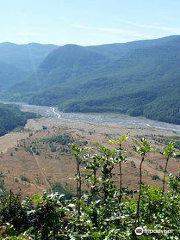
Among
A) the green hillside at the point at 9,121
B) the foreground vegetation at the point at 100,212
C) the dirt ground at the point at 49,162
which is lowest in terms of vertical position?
the dirt ground at the point at 49,162

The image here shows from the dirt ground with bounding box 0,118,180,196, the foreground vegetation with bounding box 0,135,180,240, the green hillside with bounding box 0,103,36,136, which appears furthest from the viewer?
the green hillside with bounding box 0,103,36,136

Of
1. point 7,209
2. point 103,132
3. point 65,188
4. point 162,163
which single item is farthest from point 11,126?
point 7,209

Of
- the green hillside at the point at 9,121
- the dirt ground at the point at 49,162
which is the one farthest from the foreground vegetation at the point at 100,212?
the green hillside at the point at 9,121

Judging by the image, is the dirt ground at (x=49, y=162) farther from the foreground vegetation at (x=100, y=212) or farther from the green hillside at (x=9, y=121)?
the foreground vegetation at (x=100, y=212)

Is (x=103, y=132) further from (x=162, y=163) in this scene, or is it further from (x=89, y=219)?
(x=89, y=219)

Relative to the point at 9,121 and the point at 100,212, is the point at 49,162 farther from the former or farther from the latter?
the point at 100,212

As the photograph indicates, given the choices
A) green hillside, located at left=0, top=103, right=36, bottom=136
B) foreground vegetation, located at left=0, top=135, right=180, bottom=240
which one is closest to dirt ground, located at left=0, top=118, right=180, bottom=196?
green hillside, located at left=0, top=103, right=36, bottom=136

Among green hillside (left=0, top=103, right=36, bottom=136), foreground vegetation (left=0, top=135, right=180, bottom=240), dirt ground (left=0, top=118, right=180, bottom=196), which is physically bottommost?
dirt ground (left=0, top=118, right=180, bottom=196)

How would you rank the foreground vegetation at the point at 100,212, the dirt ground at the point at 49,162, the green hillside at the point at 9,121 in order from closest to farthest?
the foreground vegetation at the point at 100,212, the dirt ground at the point at 49,162, the green hillside at the point at 9,121

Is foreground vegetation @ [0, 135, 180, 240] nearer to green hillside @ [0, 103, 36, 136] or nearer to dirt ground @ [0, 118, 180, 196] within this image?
dirt ground @ [0, 118, 180, 196]

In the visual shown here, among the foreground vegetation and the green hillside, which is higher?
the foreground vegetation

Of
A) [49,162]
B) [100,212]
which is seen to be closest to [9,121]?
[49,162]
